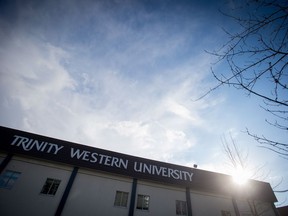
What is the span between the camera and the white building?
9.95 m

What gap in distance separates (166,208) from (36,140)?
10.5m

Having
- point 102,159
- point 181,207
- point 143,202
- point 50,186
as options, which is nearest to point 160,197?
point 143,202

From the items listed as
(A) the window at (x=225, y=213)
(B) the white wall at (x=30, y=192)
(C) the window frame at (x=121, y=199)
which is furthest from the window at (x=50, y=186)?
(A) the window at (x=225, y=213)

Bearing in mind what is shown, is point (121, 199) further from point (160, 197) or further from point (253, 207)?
point (253, 207)

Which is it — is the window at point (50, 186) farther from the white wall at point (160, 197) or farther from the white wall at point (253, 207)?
the white wall at point (253, 207)

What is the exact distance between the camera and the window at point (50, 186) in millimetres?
10266

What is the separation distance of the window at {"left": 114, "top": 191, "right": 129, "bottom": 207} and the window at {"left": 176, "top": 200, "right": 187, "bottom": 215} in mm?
3986

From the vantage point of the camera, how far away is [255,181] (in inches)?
612

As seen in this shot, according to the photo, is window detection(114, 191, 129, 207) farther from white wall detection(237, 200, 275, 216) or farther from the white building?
white wall detection(237, 200, 275, 216)

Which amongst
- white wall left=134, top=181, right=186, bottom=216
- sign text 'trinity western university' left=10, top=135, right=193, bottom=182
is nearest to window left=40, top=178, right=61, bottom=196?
sign text 'trinity western university' left=10, top=135, right=193, bottom=182

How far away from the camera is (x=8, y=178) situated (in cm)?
1008

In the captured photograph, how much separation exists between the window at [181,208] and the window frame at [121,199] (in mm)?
3919

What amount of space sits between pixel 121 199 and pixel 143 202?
163 centimetres

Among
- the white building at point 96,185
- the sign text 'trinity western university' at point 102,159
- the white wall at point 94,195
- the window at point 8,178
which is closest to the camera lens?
the window at point 8,178
